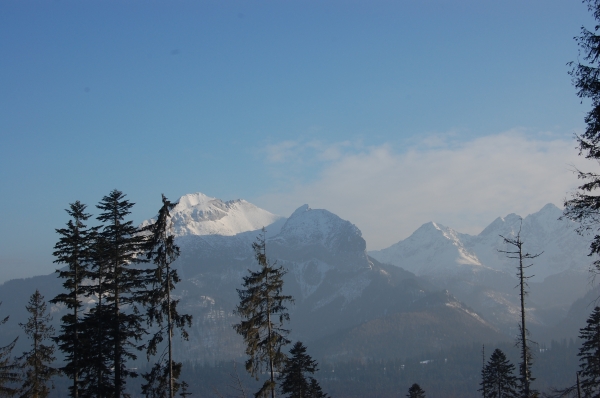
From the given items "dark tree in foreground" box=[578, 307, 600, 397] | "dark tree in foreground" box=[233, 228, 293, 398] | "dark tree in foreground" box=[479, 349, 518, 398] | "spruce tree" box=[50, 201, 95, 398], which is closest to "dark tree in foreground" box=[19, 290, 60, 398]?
"spruce tree" box=[50, 201, 95, 398]

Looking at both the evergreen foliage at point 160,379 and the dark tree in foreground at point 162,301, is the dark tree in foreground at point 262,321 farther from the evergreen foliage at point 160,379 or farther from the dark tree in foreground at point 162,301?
the evergreen foliage at point 160,379

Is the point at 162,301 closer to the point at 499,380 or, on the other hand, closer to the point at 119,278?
the point at 119,278

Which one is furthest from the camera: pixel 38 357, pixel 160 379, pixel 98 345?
pixel 38 357

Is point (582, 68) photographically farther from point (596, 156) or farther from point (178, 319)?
point (178, 319)

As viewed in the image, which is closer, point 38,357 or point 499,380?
point 38,357

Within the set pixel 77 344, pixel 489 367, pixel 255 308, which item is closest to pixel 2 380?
pixel 77 344

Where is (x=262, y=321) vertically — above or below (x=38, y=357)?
above

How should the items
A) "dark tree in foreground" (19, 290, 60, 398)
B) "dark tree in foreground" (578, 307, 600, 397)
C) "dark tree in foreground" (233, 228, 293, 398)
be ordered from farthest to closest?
"dark tree in foreground" (578, 307, 600, 397) < "dark tree in foreground" (19, 290, 60, 398) < "dark tree in foreground" (233, 228, 293, 398)

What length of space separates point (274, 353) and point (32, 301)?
19556 mm

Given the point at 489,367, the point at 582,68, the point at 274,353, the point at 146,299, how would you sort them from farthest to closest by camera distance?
the point at 489,367, the point at 274,353, the point at 146,299, the point at 582,68

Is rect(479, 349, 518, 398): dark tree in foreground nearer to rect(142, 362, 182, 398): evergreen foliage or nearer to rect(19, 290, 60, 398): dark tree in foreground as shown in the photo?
rect(142, 362, 182, 398): evergreen foliage

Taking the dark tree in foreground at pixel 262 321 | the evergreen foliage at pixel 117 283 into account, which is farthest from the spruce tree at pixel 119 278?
the dark tree in foreground at pixel 262 321

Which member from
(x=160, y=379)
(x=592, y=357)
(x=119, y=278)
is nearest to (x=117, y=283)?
(x=119, y=278)

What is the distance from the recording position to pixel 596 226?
894 inches
